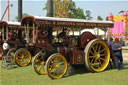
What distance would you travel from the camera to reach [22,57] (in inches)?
353

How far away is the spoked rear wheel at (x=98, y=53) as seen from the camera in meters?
6.83

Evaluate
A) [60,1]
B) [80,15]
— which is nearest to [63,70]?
[60,1]

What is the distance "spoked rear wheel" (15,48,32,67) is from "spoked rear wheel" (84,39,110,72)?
3.53 metres

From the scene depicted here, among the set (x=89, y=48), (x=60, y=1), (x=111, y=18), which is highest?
(x=60, y=1)

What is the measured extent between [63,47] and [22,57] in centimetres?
308

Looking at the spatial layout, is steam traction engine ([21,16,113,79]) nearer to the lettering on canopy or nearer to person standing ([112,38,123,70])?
the lettering on canopy

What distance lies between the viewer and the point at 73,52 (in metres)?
6.58

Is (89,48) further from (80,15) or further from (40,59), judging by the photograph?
(80,15)

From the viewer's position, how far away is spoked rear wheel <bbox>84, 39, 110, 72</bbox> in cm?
683

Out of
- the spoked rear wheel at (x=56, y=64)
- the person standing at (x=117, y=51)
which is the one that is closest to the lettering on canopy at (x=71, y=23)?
the person standing at (x=117, y=51)

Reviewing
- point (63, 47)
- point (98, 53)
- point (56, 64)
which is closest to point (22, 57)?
point (63, 47)

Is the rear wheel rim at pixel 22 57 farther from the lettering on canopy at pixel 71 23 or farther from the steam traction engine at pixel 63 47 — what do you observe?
the lettering on canopy at pixel 71 23

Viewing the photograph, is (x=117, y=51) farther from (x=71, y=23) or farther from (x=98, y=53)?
(x=71, y=23)

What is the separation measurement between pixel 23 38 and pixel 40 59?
4.47 metres
